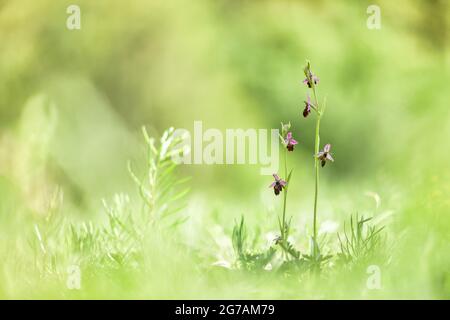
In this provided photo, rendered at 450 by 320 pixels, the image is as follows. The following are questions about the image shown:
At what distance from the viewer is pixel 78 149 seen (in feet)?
7.14

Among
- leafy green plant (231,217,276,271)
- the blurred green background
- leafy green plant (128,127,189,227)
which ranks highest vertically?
the blurred green background

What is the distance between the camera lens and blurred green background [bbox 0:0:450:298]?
199cm

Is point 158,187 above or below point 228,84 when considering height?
below

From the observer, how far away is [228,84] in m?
2.50

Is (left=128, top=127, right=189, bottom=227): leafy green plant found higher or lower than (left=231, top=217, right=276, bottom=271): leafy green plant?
higher

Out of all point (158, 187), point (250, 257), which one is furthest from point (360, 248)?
point (158, 187)

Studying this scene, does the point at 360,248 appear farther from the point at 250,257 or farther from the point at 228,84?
the point at 228,84

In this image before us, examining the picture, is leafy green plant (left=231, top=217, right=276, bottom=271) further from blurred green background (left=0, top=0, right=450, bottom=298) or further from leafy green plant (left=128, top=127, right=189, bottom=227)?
blurred green background (left=0, top=0, right=450, bottom=298)

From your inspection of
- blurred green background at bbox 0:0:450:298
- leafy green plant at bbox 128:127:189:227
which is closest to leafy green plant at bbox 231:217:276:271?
leafy green plant at bbox 128:127:189:227

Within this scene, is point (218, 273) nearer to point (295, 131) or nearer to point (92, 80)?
point (295, 131)

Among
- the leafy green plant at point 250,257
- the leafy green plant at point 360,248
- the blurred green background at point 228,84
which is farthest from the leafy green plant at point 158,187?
the blurred green background at point 228,84

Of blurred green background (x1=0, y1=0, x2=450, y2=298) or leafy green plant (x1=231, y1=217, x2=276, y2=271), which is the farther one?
blurred green background (x1=0, y1=0, x2=450, y2=298)
